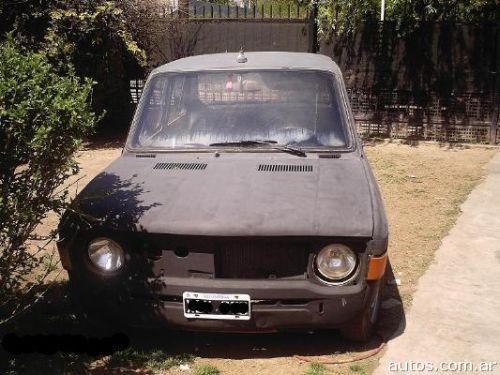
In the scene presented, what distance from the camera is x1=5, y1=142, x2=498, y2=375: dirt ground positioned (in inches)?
133

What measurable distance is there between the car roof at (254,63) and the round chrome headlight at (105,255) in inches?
72.1

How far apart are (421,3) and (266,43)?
2.89 meters

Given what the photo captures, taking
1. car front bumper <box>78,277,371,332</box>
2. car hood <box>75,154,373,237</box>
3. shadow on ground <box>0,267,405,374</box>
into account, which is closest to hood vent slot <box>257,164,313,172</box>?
car hood <box>75,154,373,237</box>

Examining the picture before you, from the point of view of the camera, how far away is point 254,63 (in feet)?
14.7

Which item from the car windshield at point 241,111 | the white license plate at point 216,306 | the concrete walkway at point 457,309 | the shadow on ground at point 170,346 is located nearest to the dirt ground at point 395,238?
the shadow on ground at point 170,346

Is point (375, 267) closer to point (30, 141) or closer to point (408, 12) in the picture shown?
point (30, 141)

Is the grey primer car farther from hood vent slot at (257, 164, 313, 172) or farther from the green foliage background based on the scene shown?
the green foliage background

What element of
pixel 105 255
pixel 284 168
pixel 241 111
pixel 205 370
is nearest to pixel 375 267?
pixel 284 168

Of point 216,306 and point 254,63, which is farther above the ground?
point 254,63

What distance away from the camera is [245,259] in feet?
9.98

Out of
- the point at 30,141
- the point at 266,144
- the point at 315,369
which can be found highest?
the point at 30,141

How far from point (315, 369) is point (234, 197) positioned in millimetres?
1113

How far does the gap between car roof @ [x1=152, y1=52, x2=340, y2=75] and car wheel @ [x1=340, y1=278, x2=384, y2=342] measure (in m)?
1.91

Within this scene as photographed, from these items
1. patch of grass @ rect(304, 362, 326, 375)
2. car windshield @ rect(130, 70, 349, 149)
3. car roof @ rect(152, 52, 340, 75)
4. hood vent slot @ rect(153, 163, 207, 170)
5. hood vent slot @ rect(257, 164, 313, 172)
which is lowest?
patch of grass @ rect(304, 362, 326, 375)
